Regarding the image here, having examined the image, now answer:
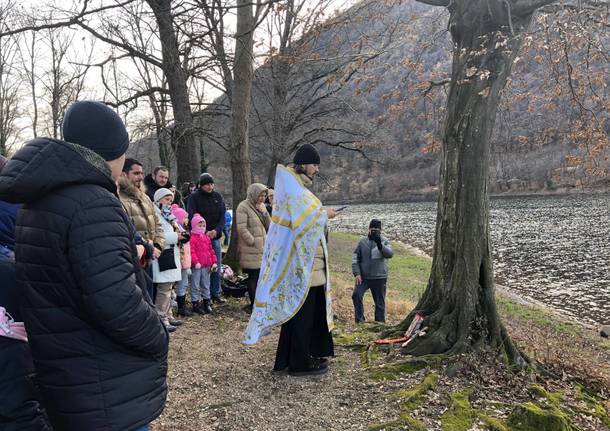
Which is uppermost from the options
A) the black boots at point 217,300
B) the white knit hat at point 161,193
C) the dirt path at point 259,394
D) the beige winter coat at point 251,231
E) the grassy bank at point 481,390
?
the white knit hat at point 161,193

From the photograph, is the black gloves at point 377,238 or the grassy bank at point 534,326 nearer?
the grassy bank at point 534,326

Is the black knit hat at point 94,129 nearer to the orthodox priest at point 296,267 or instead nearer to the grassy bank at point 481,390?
the orthodox priest at point 296,267

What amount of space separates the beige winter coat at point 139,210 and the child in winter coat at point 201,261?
134 centimetres

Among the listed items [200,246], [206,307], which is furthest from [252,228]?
[206,307]

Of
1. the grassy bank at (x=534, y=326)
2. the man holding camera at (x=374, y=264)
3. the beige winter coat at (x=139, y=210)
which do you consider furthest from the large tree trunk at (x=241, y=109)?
the beige winter coat at (x=139, y=210)

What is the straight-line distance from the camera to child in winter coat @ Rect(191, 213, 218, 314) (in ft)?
22.3

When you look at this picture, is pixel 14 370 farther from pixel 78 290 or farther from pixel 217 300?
pixel 217 300

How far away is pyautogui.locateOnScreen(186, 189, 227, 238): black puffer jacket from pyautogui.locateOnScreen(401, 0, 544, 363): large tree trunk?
355cm

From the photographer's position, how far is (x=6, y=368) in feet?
6.64

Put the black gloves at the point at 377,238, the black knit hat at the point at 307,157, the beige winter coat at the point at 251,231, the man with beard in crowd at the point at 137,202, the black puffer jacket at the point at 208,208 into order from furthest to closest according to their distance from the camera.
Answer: the black gloves at the point at 377,238 → the black puffer jacket at the point at 208,208 → the beige winter coat at the point at 251,231 → the man with beard in crowd at the point at 137,202 → the black knit hat at the point at 307,157

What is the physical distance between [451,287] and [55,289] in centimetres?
421

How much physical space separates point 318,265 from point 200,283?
10.5 ft

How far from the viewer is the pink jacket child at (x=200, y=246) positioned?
22.2ft

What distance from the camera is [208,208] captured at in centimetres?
721
